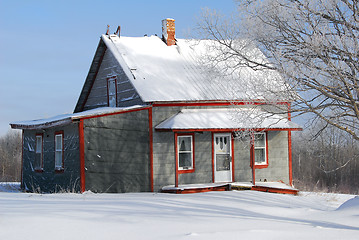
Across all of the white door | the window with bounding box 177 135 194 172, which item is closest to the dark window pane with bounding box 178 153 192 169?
the window with bounding box 177 135 194 172

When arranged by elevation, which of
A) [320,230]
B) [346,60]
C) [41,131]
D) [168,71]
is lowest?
[320,230]

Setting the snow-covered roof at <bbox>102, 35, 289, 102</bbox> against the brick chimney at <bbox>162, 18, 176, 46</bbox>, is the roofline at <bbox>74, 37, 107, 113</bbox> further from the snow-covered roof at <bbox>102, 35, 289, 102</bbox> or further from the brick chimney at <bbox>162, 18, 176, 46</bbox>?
the brick chimney at <bbox>162, 18, 176, 46</bbox>

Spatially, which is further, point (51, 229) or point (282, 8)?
point (282, 8)

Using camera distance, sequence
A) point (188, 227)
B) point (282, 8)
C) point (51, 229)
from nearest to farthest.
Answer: point (51, 229) → point (188, 227) → point (282, 8)

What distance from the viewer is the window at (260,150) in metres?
20.1

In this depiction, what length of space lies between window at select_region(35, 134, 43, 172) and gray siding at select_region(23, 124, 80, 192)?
0.73 feet

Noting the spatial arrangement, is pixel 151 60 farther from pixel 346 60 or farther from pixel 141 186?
pixel 346 60

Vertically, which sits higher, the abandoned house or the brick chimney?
the brick chimney

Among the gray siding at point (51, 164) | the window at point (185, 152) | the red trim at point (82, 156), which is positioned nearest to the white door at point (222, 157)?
the window at point (185, 152)

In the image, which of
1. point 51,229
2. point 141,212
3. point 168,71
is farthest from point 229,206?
point 168,71

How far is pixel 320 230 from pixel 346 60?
5064 millimetres

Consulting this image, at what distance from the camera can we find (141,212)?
1009 cm

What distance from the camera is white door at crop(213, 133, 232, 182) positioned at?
64.0 feet

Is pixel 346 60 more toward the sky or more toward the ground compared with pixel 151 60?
more toward the ground
